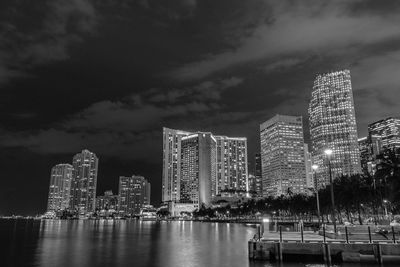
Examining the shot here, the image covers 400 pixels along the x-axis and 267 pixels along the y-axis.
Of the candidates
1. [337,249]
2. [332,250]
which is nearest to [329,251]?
[332,250]

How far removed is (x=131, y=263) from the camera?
51312mm

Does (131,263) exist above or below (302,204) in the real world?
below

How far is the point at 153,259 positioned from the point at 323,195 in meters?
110

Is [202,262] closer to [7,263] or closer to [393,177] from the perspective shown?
[7,263]

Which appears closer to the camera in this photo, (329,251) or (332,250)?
(329,251)

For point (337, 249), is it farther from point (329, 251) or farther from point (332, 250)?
point (329, 251)

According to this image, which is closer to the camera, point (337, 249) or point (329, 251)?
point (329, 251)

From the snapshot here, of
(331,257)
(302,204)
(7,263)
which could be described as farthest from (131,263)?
(302,204)

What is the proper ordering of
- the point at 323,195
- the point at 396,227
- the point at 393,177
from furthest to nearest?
the point at 323,195, the point at 393,177, the point at 396,227

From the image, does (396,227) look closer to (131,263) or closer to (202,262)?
(202,262)

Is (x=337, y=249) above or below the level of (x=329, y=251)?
above

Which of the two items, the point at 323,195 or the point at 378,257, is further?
the point at 323,195

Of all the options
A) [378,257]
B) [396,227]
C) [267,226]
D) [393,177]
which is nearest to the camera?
[378,257]

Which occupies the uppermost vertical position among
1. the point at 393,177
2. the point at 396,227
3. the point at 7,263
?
the point at 393,177
